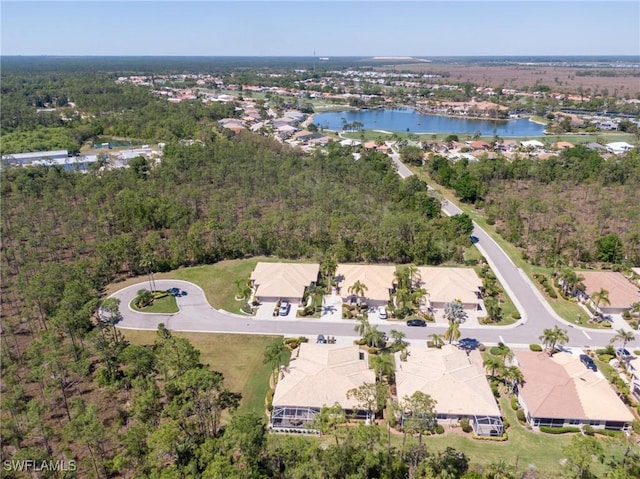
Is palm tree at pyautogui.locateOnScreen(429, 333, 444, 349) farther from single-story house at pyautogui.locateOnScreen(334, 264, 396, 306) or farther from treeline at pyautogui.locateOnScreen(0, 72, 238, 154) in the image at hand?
treeline at pyautogui.locateOnScreen(0, 72, 238, 154)

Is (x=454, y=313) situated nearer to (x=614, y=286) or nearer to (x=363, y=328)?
(x=363, y=328)

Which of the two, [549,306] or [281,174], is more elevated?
[281,174]

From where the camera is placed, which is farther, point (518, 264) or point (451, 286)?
point (518, 264)

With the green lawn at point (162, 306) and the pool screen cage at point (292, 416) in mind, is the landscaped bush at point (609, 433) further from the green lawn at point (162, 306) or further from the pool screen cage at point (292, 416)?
the green lawn at point (162, 306)

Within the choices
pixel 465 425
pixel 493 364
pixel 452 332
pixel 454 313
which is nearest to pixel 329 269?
pixel 454 313

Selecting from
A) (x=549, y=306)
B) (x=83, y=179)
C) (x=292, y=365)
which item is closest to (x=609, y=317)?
(x=549, y=306)

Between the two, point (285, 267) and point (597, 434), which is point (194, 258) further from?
point (597, 434)
